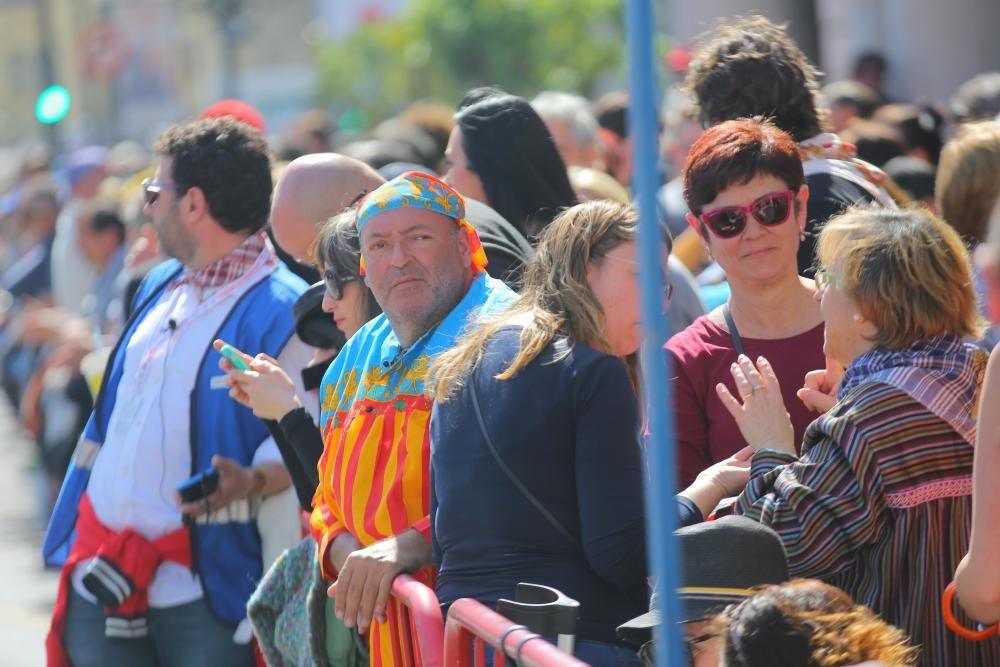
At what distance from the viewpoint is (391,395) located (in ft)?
11.3

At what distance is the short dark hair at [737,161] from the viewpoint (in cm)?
359

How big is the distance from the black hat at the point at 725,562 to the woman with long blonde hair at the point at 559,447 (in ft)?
0.38

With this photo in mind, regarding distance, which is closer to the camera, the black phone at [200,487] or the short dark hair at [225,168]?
the black phone at [200,487]

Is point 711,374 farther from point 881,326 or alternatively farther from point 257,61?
point 257,61

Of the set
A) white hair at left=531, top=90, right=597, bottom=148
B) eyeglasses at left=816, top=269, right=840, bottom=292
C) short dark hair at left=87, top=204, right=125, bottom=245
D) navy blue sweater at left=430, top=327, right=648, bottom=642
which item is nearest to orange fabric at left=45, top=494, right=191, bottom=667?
A: navy blue sweater at left=430, top=327, right=648, bottom=642

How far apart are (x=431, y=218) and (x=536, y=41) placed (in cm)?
4319

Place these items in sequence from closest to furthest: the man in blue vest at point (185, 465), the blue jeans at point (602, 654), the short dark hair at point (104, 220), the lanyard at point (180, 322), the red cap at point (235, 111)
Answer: the blue jeans at point (602, 654) → the man in blue vest at point (185, 465) → the lanyard at point (180, 322) → the red cap at point (235, 111) → the short dark hair at point (104, 220)

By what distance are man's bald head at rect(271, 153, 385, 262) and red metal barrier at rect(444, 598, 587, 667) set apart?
5.54 ft

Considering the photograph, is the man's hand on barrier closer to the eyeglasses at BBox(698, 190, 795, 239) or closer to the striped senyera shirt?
the striped senyera shirt

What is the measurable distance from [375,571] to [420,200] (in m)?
0.87

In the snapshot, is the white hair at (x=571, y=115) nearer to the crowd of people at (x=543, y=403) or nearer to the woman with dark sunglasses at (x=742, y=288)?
the crowd of people at (x=543, y=403)

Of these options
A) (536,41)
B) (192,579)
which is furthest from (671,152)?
(536,41)

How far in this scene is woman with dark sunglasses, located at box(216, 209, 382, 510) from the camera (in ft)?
12.7

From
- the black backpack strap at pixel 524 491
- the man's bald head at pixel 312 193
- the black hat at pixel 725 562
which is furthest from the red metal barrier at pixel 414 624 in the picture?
the man's bald head at pixel 312 193
